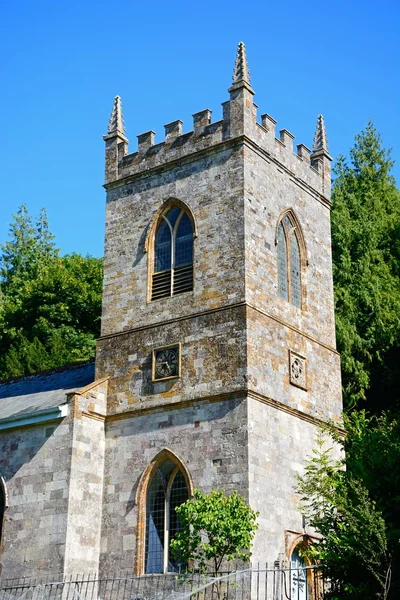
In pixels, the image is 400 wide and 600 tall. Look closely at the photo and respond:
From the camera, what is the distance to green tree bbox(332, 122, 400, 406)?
33031 mm

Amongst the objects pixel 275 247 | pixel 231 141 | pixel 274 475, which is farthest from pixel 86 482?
pixel 231 141

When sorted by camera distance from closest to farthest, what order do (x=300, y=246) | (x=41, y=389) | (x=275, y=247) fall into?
(x=275, y=247)
(x=300, y=246)
(x=41, y=389)

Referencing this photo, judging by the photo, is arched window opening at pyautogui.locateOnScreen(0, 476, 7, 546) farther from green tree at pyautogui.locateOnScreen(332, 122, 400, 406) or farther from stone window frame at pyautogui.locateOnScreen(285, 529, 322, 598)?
green tree at pyautogui.locateOnScreen(332, 122, 400, 406)

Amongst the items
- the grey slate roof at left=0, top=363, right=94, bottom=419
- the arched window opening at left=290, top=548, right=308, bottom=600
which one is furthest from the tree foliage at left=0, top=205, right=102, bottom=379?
the arched window opening at left=290, top=548, right=308, bottom=600

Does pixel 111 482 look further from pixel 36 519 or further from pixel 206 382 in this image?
pixel 206 382

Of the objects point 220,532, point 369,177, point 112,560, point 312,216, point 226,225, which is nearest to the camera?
point 220,532

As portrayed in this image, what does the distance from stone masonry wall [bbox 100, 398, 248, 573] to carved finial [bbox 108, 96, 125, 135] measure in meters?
9.22

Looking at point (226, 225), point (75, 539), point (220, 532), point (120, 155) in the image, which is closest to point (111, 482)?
point (75, 539)

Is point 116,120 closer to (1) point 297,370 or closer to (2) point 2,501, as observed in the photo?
(1) point 297,370

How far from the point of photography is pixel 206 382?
859 inches

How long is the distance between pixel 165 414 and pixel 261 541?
3990mm

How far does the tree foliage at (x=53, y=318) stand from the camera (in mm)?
40656

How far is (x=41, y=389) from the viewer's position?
26.7 meters

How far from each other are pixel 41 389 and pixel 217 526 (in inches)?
398
